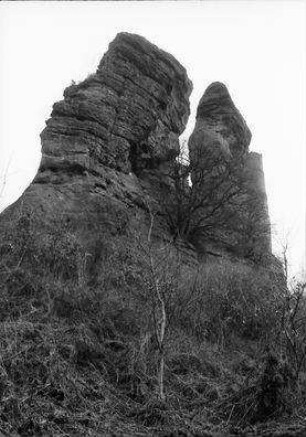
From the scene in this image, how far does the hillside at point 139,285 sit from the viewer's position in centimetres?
445

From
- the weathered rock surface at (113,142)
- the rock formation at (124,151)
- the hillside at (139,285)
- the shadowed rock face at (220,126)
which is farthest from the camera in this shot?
the shadowed rock face at (220,126)

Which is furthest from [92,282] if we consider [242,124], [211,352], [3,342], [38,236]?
[242,124]

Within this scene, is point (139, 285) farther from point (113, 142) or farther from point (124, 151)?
point (124, 151)

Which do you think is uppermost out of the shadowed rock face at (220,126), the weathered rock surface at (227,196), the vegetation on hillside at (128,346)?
the shadowed rock face at (220,126)

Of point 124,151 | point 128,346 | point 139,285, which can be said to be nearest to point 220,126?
point 124,151

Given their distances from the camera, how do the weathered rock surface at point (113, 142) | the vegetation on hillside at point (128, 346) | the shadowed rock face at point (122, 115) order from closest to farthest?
1. the vegetation on hillside at point (128, 346)
2. the weathered rock surface at point (113, 142)
3. the shadowed rock face at point (122, 115)

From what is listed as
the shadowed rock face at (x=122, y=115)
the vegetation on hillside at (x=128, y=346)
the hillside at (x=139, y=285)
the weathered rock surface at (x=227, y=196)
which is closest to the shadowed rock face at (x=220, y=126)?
the weathered rock surface at (x=227, y=196)

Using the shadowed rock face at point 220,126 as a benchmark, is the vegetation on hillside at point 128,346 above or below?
below

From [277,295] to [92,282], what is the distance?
3143mm

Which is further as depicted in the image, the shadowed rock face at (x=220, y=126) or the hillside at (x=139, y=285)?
the shadowed rock face at (x=220, y=126)

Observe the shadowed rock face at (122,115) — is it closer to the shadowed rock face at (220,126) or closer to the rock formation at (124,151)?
the rock formation at (124,151)

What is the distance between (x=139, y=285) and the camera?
27.0 feet

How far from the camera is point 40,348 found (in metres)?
4.99

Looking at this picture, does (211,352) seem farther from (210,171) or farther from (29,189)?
(210,171)
